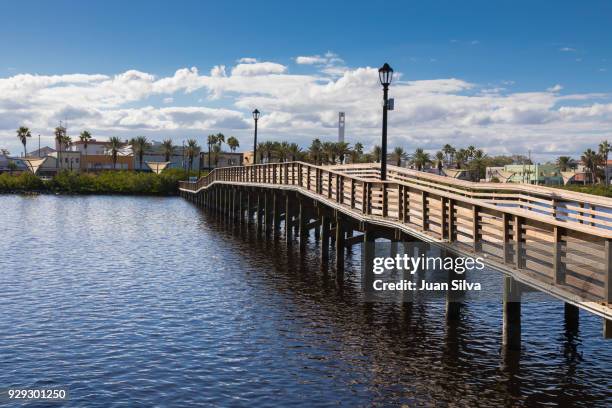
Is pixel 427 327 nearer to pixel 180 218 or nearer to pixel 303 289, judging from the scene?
pixel 303 289

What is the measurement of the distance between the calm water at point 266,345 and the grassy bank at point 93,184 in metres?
85.4

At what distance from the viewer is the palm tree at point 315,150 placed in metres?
112

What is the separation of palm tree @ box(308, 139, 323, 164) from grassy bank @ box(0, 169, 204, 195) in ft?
77.5

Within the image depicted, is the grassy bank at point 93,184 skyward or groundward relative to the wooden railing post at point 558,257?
groundward

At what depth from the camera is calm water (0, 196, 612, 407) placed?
1227cm

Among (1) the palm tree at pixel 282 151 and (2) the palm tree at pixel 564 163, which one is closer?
(1) the palm tree at pixel 282 151

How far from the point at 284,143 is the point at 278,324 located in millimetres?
103135

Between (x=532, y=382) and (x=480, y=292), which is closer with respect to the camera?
(x=532, y=382)

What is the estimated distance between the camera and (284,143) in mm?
119500

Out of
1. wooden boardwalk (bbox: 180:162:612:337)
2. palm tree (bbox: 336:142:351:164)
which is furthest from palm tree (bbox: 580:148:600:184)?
wooden boardwalk (bbox: 180:162:612:337)

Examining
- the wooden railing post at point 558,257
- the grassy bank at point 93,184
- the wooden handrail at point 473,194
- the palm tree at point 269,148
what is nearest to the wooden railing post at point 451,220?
the wooden handrail at point 473,194

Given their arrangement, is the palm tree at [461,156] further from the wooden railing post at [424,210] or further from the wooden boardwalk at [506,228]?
the wooden railing post at [424,210]

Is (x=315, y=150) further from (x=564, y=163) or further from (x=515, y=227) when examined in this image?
(x=515, y=227)

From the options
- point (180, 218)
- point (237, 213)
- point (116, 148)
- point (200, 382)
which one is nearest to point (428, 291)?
point (200, 382)
